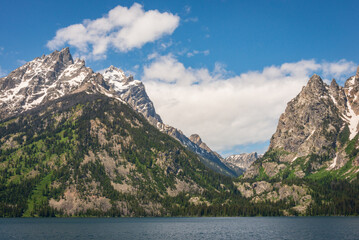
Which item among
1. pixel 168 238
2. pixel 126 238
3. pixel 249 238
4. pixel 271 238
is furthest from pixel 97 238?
pixel 271 238

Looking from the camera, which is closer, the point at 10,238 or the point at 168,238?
the point at 10,238

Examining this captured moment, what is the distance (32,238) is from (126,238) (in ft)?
119

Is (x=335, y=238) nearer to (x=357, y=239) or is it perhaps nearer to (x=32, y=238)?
(x=357, y=239)

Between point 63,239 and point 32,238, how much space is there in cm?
1252

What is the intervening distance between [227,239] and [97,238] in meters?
52.7

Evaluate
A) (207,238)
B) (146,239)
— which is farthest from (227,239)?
(146,239)

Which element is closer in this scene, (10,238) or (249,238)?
(10,238)

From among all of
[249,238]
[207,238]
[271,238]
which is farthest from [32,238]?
[271,238]

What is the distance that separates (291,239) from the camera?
13112 centimetres

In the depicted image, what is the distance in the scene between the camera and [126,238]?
13512cm

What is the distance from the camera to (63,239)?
12825cm

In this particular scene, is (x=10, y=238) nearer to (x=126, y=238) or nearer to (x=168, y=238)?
(x=126, y=238)

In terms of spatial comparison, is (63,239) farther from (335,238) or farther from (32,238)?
(335,238)

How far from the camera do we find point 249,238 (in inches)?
5463
